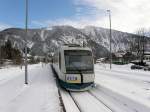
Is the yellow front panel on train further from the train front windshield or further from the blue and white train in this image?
the train front windshield

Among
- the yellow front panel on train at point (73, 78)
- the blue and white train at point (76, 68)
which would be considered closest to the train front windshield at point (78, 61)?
the blue and white train at point (76, 68)

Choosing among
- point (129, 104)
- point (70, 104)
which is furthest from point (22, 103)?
point (129, 104)

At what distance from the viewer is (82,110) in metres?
11.8

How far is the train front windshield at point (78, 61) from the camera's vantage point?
704 inches

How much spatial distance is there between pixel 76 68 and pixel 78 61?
68 centimetres

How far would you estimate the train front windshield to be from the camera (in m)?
17.9

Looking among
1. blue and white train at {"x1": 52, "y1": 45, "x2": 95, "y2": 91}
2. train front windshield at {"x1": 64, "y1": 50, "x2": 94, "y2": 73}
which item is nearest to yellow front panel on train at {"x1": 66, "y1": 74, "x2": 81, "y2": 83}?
blue and white train at {"x1": 52, "y1": 45, "x2": 95, "y2": 91}

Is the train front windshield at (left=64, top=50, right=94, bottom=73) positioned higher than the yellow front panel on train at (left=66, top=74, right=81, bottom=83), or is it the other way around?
the train front windshield at (left=64, top=50, right=94, bottom=73)

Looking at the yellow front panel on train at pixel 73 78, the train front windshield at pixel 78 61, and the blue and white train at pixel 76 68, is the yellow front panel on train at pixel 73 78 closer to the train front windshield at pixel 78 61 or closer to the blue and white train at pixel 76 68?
the blue and white train at pixel 76 68

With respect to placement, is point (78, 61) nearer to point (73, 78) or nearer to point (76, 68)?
point (76, 68)

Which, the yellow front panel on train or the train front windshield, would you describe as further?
the train front windshield

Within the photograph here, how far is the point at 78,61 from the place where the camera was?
18359 millimetres

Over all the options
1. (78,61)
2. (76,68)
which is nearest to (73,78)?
(76,68)

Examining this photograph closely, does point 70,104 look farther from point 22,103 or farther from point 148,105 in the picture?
point 148,105
